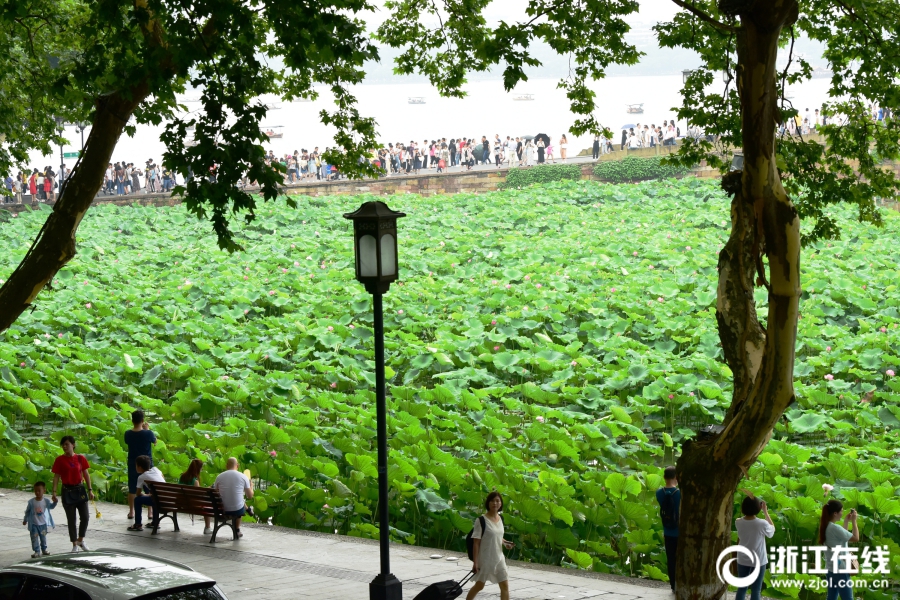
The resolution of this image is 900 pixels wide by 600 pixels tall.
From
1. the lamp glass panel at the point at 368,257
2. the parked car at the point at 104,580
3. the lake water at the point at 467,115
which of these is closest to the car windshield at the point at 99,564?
the parked car at the point at 104,580

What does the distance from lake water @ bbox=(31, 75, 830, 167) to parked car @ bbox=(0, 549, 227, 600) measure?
50288 mm

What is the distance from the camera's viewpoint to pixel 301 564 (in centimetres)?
975

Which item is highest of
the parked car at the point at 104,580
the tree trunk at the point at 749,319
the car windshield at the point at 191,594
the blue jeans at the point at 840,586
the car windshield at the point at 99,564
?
the tree trunk at the point at 749,319

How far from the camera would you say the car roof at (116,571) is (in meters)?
5.65

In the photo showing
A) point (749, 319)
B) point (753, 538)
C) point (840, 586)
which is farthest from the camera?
point (840, 586)

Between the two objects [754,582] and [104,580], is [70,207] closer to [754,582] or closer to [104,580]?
[104,580]

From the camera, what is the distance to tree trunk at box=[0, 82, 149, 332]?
9297 millimetres

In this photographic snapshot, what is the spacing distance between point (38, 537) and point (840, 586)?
7022 mm

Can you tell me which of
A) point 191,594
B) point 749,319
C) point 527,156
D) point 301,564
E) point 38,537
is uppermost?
point 527,156

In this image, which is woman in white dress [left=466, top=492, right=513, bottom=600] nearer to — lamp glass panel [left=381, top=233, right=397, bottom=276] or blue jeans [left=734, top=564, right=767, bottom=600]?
blue jeans [left=734, top=564, right=767, bottom=600]

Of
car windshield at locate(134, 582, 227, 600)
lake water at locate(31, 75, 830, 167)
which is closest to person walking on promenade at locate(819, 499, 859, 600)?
car windshield at locate(134, 582, 227, 600)

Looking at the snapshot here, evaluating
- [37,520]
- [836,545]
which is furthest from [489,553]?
[37,520]

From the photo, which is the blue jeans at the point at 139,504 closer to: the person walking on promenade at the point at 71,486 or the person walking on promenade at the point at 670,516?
the person walking on promenade at the point at 71,486

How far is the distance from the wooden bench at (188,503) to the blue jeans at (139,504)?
0.43ft
